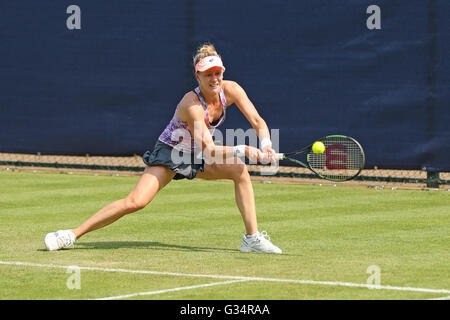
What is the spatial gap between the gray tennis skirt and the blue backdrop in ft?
15.7

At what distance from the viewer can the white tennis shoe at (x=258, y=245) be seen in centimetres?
796

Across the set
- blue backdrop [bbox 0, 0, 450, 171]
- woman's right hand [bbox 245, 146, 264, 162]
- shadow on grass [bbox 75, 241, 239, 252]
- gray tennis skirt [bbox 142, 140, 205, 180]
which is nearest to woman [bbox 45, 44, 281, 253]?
gray tennis skirt [bbox 142, 140, 205, 180]

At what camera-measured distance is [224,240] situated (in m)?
8.73

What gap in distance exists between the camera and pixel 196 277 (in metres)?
6.85

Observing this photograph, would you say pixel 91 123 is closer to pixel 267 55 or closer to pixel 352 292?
pixel 267 55

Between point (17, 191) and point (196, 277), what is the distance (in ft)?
19.6

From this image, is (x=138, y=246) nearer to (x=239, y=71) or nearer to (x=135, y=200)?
(x=135, y=200)

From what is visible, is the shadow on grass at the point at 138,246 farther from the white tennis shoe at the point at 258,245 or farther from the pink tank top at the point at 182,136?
the pink tank top at the point at 182,136

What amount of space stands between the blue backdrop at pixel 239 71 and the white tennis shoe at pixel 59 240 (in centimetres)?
535

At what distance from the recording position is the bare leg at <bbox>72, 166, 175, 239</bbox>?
7934 millimetres

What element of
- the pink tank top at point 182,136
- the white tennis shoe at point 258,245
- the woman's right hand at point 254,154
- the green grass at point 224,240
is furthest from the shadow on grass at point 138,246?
the woman's right hand at point 254,154

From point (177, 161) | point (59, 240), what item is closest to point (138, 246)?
point (59, 240)
